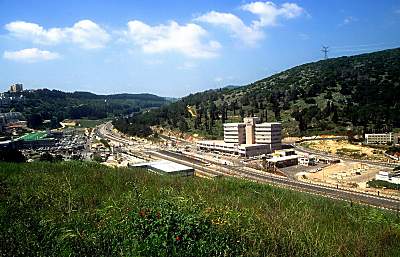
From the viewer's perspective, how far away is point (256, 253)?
15.7ft

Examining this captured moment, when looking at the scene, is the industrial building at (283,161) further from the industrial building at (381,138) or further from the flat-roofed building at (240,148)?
the industrial building at (381,138)

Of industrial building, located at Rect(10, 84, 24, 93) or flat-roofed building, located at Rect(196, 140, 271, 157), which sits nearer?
flat-roofed building, located at Rect(196, 140, 271, 157)

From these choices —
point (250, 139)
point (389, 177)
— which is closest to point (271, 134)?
point (250, 139)

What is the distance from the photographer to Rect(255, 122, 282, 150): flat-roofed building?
49062mm

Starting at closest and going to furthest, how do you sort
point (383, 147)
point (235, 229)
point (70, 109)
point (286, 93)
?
point (235, 229) → point (383, 147) → point (286, 93) → point (70, 109)

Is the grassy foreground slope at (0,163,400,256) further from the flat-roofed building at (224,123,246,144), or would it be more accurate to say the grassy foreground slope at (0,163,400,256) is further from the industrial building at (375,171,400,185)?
the flat-roofed building at (224,123,246,144)

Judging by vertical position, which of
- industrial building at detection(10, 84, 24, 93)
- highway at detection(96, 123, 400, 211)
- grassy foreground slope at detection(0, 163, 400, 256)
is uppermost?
industrial building at detection(10, 84, 24, 93)

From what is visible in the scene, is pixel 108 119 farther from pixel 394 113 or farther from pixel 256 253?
pixel 256 253

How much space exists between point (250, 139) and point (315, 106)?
59.3ft

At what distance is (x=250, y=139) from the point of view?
52125 millimetres

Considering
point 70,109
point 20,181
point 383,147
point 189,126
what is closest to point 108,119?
point 70,109

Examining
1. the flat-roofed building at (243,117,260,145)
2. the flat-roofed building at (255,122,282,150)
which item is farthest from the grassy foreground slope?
the flat-roofed building at (243,117,260,145)

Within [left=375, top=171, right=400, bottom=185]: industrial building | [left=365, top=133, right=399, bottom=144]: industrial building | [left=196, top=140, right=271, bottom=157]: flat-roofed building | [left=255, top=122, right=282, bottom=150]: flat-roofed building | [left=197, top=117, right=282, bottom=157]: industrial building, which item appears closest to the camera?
[left=375, top=171, right=400, bottom=185]: industrial building

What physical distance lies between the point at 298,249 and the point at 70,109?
11552 cm
